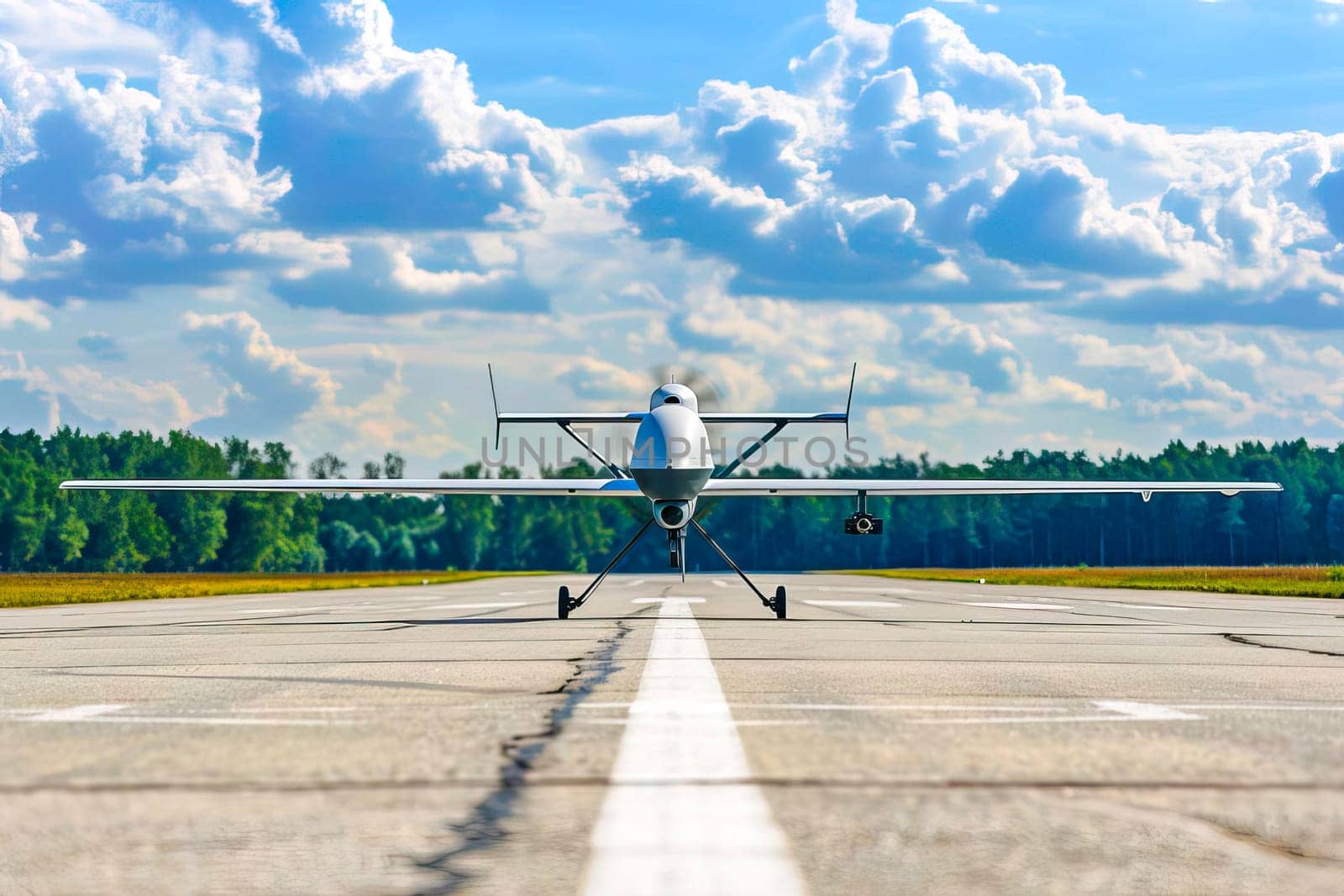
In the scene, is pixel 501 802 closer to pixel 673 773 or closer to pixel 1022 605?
pixel 673 773

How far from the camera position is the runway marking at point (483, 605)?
28234mm

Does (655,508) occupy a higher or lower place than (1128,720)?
higher

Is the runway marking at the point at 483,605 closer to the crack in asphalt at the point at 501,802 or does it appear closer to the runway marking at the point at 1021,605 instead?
the runway marking at the point at 1021,605

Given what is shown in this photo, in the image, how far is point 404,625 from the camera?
1984 cm

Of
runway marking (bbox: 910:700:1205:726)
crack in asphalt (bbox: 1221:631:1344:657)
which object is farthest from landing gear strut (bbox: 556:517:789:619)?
runway marking (bbox: 910:700:1205:726)

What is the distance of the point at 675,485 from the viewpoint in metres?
19.9

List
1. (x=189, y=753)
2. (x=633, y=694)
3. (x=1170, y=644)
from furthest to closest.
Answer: (x=1170, y=644) → (x=633, y=694) → (x=189, y=753)

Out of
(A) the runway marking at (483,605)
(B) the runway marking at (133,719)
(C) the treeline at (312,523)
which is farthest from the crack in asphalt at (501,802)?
(C) the treeline at (312,523)

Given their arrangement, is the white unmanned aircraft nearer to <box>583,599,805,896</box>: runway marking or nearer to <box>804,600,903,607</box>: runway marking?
<box>804,600,903,607</box>: runway marking

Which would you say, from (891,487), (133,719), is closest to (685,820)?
(133,719)

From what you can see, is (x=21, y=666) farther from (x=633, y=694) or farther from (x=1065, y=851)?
(x=1065, y=851)

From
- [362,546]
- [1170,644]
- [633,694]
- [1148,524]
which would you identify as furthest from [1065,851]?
[1148,524]

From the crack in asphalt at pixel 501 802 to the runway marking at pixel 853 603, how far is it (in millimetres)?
19766

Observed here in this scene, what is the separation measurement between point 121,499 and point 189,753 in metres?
162
